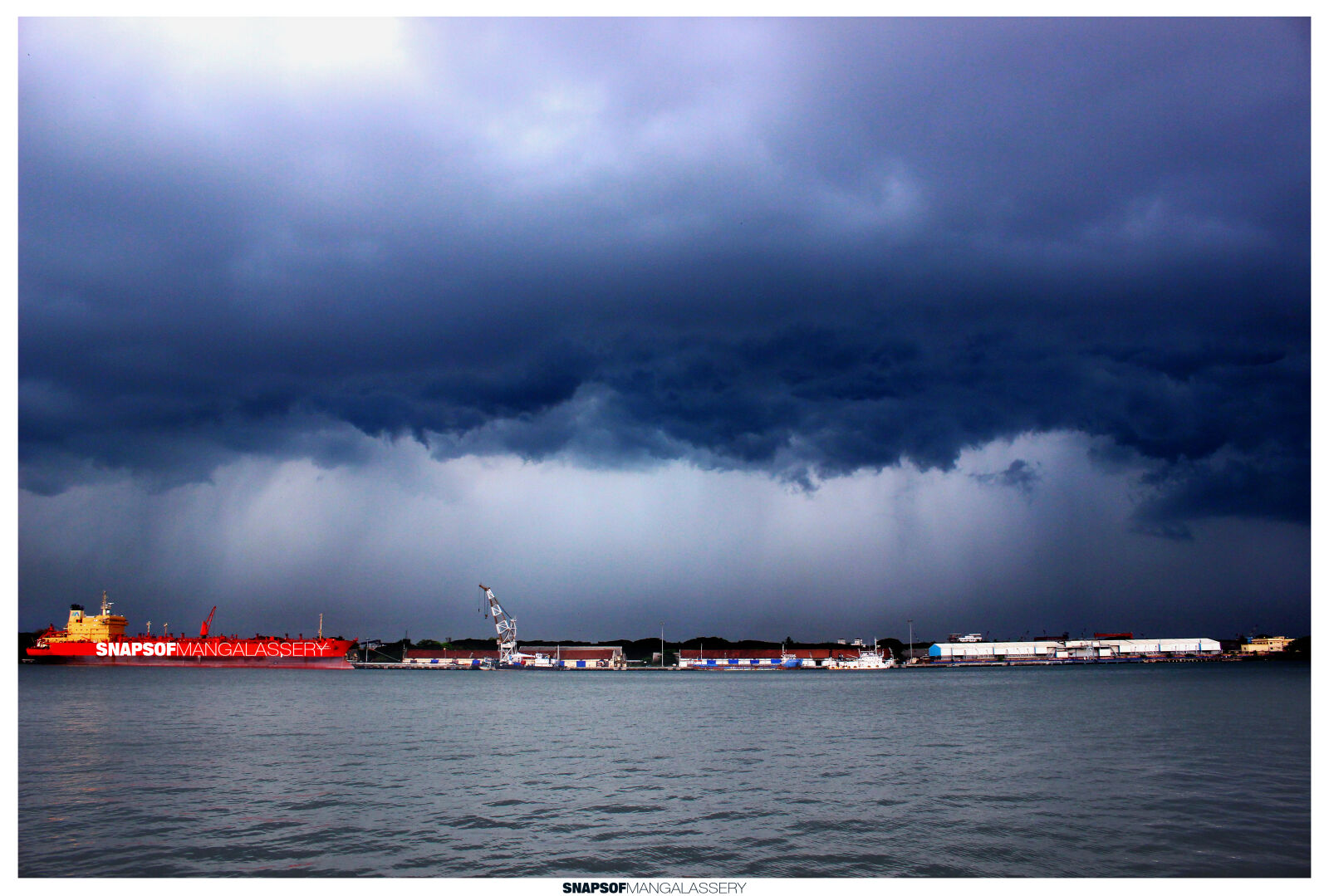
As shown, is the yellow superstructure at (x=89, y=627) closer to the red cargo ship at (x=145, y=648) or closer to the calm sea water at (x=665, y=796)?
Answer: the red cargo ship at (x=145, y=648)

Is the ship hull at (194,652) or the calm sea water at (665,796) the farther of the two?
the ship hull at (194,652)

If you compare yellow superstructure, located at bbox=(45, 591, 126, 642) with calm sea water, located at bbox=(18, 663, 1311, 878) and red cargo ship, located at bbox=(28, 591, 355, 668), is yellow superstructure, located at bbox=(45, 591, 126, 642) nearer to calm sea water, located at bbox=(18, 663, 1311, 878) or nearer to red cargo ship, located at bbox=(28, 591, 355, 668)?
red cargo ship, located at bbox=(28, 591, 355, 668)

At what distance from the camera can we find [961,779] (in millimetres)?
30828

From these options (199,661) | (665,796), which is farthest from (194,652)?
(665,796)

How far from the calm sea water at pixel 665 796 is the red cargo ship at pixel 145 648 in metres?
117

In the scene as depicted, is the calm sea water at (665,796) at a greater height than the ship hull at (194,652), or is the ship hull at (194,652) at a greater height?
the calm sea water at (665,796)

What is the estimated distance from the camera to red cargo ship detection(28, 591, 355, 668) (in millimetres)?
155625

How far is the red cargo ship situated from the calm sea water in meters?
117

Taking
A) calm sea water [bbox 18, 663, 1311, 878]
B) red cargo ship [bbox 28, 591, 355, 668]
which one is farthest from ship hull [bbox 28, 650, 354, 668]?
calm sea water [bbox 18, 663, 1311, 878]

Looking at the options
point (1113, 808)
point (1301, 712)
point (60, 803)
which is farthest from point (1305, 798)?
point (1301, 712)

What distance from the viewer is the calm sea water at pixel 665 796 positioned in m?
19.7

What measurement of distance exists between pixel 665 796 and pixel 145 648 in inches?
6702

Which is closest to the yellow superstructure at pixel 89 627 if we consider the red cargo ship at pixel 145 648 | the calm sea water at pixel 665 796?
the red cargo ship at pixel 145 648

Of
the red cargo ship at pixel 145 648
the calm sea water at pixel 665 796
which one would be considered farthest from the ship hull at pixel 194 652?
the calm sea water at pixel 665 796
